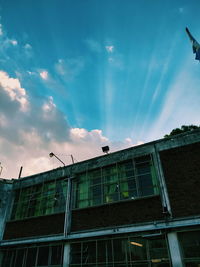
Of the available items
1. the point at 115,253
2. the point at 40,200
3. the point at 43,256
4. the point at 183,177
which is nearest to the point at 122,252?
the point at 115,253

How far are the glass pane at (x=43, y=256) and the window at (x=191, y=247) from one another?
7.69m

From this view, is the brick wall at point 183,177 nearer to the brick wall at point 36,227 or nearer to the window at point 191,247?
the window at point 191,247

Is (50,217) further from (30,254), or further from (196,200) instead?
(196,200)

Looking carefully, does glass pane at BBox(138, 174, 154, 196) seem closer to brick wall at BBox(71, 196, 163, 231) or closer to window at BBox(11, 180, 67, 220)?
brick wall at BBox(71, 196, 163, 231)

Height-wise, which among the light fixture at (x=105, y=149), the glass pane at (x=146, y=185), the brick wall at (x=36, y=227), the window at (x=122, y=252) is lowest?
the window at (x=122, y=252)

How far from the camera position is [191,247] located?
8.60 meters

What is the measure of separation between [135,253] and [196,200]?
12.3 feet

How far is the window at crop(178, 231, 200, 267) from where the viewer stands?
830 cm

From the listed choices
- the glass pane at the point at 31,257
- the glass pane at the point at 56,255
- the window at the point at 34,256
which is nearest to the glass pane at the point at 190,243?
the window at the point at 34,256

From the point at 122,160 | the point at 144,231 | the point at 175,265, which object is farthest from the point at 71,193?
the point at 175,265

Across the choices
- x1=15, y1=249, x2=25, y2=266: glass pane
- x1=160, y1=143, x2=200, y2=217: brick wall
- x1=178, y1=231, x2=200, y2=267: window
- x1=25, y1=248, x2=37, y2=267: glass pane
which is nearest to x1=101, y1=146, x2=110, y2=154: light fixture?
x1=160, y1=143, x2=200, y2=217: brick wall

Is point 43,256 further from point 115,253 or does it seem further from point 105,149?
point 105,149

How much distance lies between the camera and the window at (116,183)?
1109 cm

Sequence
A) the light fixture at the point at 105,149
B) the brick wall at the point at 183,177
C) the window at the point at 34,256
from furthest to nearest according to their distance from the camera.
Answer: the light fixture at the point at 105,149
the window at the point at 34,256
the brick wall at the point at 183,177
